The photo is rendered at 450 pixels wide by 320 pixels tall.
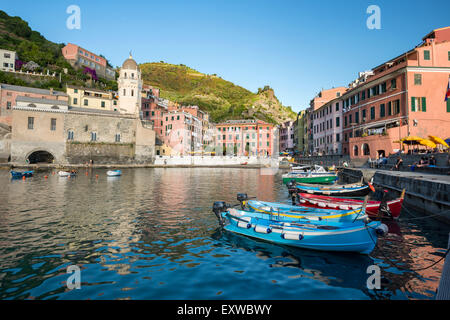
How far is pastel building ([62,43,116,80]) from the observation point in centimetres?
9562

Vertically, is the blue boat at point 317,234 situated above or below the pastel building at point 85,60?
below

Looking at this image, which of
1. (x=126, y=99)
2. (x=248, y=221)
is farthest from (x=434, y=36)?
(x=126, y=99)

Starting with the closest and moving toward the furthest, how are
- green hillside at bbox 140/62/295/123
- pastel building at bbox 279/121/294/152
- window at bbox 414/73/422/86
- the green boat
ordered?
the green boat, window at bbox 414/73/422/86, pastel building at bbox 279/121/294/152, green hillside at bbox 140/62/295/123

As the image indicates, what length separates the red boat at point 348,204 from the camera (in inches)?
602

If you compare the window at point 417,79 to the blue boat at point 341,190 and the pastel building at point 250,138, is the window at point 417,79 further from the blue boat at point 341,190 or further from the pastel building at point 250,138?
the pastel building at point 250,138

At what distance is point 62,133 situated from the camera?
212 feet

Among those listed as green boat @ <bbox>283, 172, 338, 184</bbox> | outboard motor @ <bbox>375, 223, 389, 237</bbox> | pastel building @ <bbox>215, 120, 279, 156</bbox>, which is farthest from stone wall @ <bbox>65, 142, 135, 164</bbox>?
outboard motor @ <bbox>375, 223, 389, 237</bbox>

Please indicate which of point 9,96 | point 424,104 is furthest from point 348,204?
point 9,96

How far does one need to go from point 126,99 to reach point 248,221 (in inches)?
2986

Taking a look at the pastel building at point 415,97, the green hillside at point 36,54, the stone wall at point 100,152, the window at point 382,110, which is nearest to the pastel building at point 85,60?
the green hillside at point 36,54

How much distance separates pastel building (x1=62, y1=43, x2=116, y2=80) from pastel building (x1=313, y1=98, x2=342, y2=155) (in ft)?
295

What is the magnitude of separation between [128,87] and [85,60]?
38763 millimetres

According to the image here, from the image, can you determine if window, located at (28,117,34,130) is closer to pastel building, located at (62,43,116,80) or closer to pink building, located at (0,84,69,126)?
pink building, located at (0,84,69,126)

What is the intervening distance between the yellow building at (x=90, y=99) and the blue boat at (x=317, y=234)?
3106 inches
